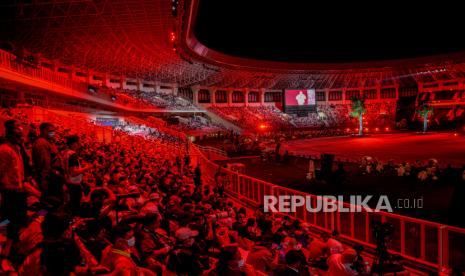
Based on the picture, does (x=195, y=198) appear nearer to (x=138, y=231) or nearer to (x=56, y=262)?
(x=138, y=231)

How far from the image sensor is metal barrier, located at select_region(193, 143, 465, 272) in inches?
251

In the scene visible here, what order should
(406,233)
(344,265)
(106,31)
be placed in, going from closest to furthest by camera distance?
(344,265) → (406,233) → (106,31)

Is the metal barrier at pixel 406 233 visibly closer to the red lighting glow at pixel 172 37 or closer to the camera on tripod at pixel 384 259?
the camera on tripod at pixel 384 259

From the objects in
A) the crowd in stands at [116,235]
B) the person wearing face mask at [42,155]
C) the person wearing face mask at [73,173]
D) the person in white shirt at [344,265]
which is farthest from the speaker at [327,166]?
the person wearing face mask at [42,155]

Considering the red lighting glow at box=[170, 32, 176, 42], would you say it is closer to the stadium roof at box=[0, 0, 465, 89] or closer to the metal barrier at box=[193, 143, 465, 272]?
the stadium roof at box=[0, 0, 465, 89]

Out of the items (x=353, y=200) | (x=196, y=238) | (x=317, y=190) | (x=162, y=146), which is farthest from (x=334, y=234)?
(x=162, y=146)

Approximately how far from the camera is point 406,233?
874cm

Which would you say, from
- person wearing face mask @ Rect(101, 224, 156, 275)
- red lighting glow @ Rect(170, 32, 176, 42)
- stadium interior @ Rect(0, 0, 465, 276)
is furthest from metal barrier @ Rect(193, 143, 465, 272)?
red lighting glow @ Rect(170, 32, 176, 42)

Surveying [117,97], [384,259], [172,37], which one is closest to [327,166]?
[384,259]

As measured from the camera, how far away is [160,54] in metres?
43.8

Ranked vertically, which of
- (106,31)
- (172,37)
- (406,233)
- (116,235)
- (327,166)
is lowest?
(406,233)

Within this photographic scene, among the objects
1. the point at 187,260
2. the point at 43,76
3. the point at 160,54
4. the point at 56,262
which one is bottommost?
the point at 187,260

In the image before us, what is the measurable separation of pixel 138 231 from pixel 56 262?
5.37ft

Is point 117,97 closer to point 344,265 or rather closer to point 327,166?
point 327,166
